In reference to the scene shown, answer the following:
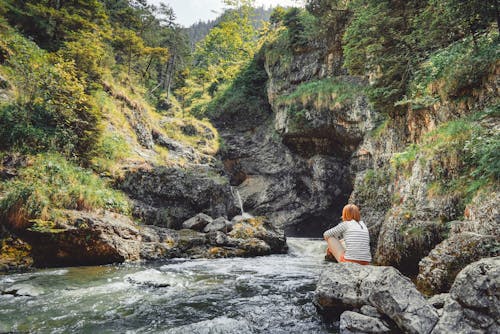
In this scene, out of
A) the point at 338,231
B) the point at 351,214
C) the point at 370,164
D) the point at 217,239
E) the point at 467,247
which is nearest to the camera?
the point at 467,247

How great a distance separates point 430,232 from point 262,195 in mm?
17956

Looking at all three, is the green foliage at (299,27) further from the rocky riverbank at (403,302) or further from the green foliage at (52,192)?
the rocky riverbank at (403,302)

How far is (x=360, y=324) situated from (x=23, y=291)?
619 cm

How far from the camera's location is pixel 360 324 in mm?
3896

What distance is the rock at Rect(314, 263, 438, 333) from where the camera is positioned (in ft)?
11.5

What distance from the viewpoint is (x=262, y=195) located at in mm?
24297

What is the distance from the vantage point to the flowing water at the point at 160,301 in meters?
4.44

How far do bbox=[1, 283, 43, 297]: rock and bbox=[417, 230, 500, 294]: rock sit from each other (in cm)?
732

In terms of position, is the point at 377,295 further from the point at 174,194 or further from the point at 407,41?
the point at 174,194

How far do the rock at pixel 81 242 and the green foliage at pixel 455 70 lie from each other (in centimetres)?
1063

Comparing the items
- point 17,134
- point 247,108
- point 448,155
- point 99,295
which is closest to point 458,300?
point 448,155

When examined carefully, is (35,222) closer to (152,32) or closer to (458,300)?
(458,300)

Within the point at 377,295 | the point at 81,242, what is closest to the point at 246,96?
the point at 81,242

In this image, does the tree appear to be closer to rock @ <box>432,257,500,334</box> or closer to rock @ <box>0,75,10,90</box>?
rock @ <box>432,257,500,334</box>
